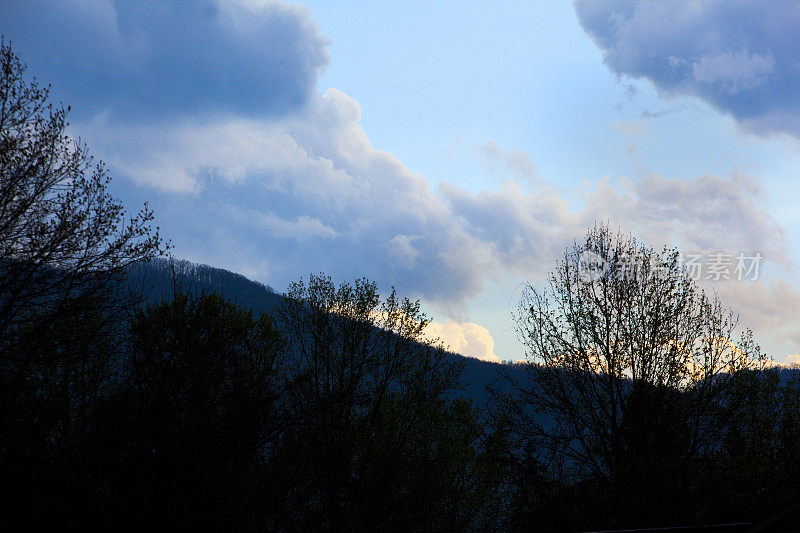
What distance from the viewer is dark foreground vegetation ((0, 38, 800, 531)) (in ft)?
23.9

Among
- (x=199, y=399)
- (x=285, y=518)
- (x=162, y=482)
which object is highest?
(x=199, y=399)

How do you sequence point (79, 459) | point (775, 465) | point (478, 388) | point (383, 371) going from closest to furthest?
point (79, 459), point (775, 465), point (383, 371), point (478, 388)

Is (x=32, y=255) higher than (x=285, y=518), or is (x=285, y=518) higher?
(x=32, y=255)

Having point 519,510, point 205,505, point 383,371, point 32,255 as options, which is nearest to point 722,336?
point 519,510

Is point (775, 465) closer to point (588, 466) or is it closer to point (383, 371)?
point (588, 466)

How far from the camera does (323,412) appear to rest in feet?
55.9

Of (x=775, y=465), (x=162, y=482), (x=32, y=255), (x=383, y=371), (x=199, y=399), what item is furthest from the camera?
(x=383, y=371)

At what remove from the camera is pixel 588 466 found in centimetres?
1580

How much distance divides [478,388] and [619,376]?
11013cm

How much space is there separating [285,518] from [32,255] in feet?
27.0

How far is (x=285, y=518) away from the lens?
36.0 feet

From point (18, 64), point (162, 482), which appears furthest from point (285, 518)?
point (18, 64)

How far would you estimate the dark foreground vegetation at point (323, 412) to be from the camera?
23.9 ft

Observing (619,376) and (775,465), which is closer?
(619,376)
